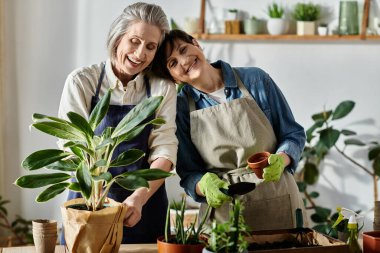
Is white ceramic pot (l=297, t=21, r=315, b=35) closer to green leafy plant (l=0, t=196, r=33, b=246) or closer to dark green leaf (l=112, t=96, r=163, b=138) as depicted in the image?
green leafy plant (l=0, t=196, r=33, b=246)

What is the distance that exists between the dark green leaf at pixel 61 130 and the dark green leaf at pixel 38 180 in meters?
0.13

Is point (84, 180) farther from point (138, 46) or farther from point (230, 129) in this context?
point (230, 129)

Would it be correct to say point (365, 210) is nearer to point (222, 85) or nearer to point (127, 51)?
point (222, 85)

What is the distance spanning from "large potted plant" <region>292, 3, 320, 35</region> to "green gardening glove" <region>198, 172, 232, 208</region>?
297 cm

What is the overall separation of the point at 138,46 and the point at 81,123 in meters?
0.56

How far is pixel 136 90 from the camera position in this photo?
2.95m

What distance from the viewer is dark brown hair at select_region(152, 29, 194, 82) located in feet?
9.66

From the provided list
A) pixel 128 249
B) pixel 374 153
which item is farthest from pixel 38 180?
pixel 374 153

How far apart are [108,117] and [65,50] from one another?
8.45 ft

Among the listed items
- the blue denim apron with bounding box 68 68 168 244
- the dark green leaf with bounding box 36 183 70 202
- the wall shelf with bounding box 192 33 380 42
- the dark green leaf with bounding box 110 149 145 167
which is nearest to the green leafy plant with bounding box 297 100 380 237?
the wall shelf with bounding box 192 33 380 42

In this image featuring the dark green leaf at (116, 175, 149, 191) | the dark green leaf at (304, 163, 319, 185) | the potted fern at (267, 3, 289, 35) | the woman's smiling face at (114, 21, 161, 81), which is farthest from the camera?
the dark green leaf at (304, 163, 319, 185)

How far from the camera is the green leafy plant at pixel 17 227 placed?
5.27 meters

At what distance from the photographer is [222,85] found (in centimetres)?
308

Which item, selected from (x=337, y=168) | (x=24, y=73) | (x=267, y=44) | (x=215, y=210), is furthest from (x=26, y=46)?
(x=215, y=210)
